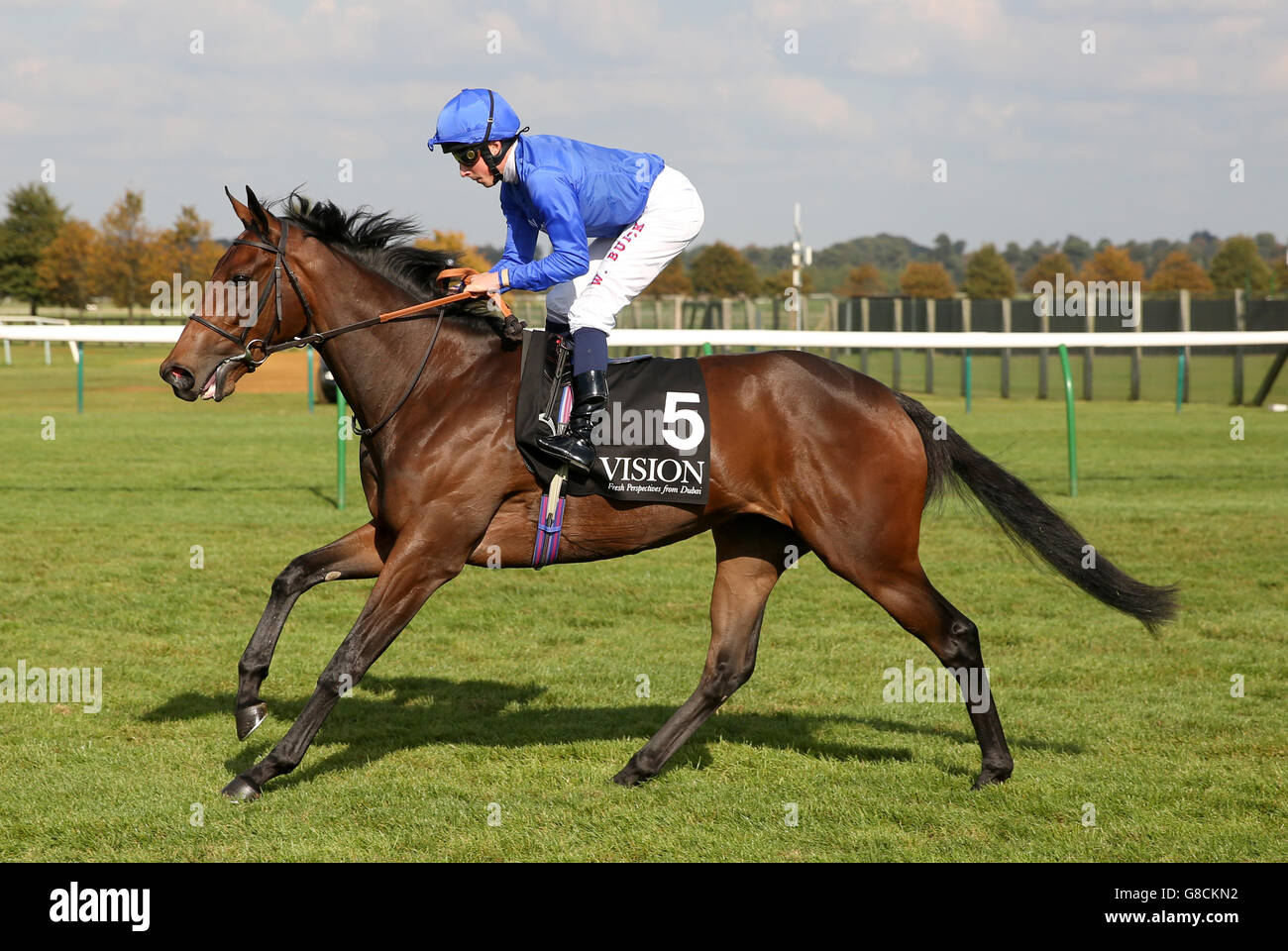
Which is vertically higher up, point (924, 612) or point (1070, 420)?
point (1070, 420)

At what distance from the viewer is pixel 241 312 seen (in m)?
4.56

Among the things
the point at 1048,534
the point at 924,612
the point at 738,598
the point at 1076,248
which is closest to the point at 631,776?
the point at 738,598

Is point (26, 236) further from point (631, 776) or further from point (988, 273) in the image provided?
point (631, 776)

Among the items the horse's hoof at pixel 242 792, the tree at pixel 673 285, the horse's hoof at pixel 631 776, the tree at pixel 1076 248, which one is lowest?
the horse's hoof at pixel 631 776

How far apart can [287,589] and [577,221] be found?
175 centimetres

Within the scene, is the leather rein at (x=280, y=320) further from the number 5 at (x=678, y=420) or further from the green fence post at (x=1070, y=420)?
the green fence post at (x=1070, y=420)

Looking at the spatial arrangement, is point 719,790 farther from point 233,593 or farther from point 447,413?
point 233,593

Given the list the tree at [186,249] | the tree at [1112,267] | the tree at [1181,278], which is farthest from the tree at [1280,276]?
the tree at [186,249]

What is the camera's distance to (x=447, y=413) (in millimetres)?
4680

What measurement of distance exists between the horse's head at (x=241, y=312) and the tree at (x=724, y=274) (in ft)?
210

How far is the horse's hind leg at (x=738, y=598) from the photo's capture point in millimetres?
5086

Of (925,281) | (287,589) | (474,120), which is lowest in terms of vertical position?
(287,589)

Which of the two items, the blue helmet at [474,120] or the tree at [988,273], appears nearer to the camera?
the blue helmet at [474,120]

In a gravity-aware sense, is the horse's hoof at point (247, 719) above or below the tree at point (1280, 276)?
below
